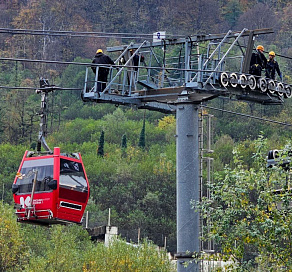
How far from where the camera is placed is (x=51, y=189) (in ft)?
94.0

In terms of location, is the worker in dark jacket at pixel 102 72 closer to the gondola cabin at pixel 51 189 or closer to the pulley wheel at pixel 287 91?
the gondola cabin at pixel 51 189

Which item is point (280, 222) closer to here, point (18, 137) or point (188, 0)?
point (18, 137)

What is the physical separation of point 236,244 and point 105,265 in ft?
133

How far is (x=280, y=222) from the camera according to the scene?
2114 centimetres

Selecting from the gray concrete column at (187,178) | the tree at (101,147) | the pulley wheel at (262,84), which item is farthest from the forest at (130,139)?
the pulley wheel at (262,84)

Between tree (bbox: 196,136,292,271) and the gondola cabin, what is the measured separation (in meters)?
7.29

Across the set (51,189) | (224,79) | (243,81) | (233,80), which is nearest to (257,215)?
(224,79)

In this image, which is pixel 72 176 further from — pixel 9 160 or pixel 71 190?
pixel 9 160

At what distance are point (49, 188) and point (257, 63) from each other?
719cm

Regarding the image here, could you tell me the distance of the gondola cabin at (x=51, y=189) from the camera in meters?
28.6

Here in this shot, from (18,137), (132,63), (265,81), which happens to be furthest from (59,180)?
(18,137)

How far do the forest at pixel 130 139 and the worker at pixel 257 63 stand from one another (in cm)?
100

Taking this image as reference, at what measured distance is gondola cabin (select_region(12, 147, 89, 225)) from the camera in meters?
28.6

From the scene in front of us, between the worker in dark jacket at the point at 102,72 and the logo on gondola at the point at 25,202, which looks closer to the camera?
the worker in dark jacket at the point at 102,72
